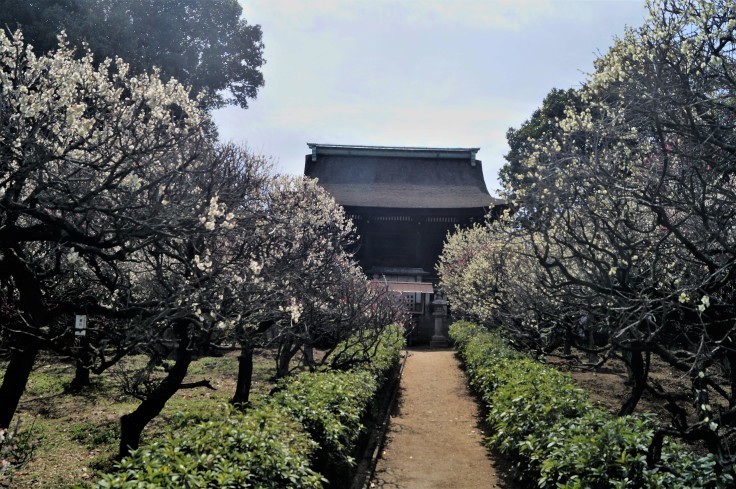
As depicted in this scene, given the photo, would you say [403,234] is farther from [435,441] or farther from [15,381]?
[15,381]

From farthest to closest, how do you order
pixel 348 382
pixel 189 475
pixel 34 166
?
pixel 348 382
pixel 34 166
pixel 189 475

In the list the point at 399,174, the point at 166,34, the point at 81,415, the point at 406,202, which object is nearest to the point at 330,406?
Result: the point at 81,415

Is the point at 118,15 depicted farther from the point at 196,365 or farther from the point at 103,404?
the point at 103,404

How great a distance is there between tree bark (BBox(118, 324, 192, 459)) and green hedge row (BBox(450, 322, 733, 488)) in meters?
4.75

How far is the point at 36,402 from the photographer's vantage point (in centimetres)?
1216

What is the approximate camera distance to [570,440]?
632 cm

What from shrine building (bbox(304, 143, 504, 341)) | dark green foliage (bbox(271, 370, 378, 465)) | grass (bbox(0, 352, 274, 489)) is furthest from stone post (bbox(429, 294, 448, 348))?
dark green foliage (bbox(271, 370, 378, 465))

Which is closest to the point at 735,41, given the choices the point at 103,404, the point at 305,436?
the point at 305,436

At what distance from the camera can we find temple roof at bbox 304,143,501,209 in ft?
119

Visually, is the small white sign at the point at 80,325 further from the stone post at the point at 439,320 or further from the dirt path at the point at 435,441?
the stone post at the point at 439,320

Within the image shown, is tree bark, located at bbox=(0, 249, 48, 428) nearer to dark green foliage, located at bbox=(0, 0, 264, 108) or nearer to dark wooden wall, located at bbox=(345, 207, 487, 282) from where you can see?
dark green foliage, located at bbox=(0, 0, 264, 108)

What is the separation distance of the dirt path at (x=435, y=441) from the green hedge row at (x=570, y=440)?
0.68 m

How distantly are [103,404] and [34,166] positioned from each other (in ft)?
26.9

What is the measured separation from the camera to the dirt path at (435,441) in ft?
29.9
